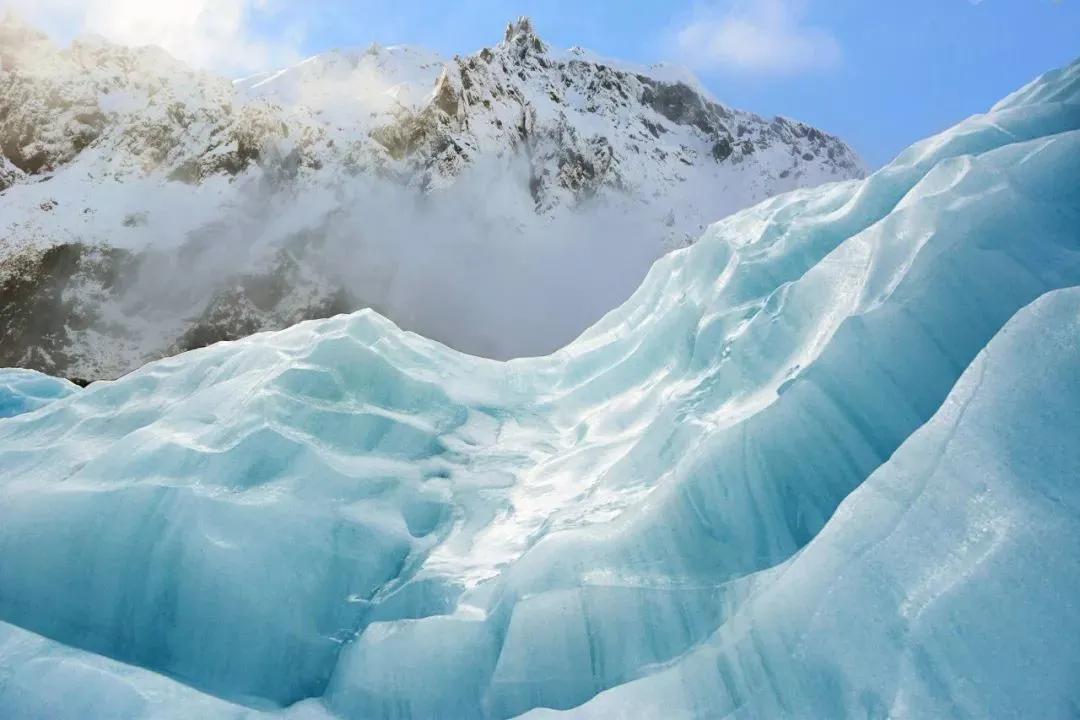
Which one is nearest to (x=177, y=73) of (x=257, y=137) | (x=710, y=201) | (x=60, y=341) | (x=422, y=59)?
(x=257, y=137)

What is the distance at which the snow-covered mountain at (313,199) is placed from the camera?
265 feet

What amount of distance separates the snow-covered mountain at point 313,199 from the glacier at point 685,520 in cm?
8429

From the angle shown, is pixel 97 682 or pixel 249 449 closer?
pixel 97 682

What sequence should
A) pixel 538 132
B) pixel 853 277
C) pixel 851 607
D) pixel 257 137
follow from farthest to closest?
pixel 538 132
pixel 257 137
pixel 853 277
pixel 851 607

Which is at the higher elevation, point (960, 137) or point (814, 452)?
point (960, 137)

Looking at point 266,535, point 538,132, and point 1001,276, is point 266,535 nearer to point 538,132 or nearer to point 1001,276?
point 1001,276

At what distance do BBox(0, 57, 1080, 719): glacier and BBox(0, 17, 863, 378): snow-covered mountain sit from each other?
277 feet

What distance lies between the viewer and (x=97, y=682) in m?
3.70

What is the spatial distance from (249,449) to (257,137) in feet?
325

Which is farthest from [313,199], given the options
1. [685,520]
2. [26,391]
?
[685,520]

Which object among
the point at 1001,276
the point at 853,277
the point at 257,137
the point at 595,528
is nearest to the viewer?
the point at 1001,276

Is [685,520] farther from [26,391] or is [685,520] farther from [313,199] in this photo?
[313,199]

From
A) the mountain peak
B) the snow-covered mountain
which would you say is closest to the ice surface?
the snow-covered mountain

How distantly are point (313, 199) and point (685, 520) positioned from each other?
327 ft
